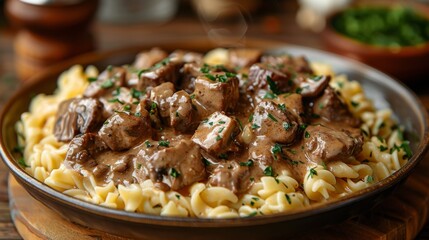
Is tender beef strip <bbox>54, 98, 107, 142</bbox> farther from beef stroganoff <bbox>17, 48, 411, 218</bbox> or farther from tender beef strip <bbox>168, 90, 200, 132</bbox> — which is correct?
tender beef strip <bbox>168, 90, 200, 132</bbox>

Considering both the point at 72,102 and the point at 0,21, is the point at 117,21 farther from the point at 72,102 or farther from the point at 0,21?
the point at 72,102

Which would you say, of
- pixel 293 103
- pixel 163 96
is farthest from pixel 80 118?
pixel 293 103

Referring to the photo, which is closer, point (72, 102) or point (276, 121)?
point (276, 121)

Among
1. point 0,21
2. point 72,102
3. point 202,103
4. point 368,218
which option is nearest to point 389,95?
point 368,218

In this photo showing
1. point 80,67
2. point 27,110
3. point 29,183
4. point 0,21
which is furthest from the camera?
point 0,21

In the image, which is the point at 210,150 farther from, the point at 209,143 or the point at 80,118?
the point at 80,118

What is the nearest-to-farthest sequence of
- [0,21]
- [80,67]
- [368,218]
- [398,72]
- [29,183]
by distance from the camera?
[29,183], [368,218], [80,67], [398,72], [0,21]

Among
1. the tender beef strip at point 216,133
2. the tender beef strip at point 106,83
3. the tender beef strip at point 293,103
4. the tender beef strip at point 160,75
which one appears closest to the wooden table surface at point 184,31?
the tender beef strip at point 106,83

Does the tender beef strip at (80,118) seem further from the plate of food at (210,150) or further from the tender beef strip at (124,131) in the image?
the tender beef strip at (124,131)
